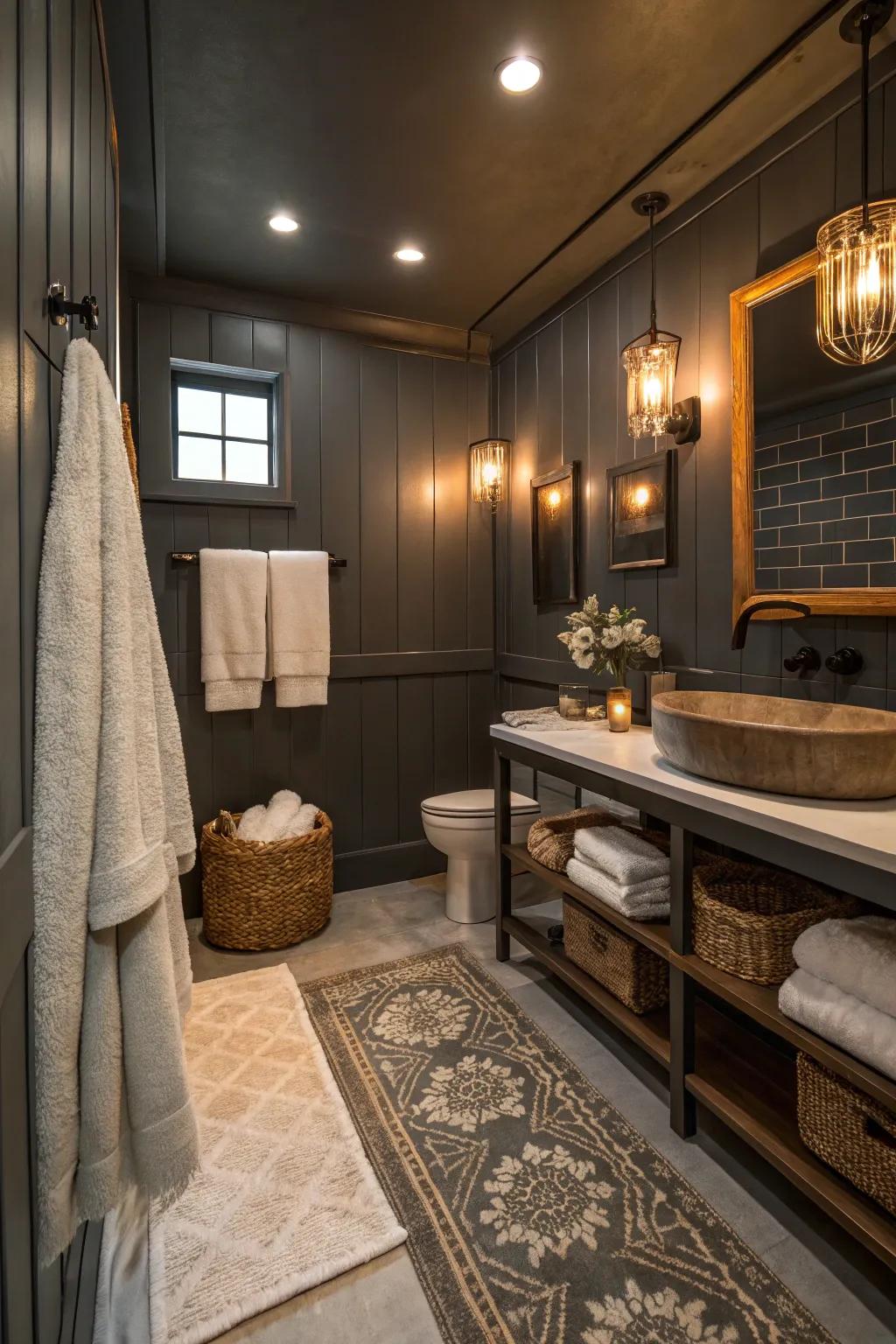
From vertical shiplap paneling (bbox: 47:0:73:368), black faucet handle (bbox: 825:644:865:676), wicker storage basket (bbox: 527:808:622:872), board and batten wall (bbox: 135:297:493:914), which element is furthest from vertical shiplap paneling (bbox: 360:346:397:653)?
vertical shiplap paneling (bbox: 47:0:73:368)

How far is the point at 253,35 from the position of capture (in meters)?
1.54

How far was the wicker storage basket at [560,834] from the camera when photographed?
207 cm

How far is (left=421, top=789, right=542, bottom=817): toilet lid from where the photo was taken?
2613 millimetres

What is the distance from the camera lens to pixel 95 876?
0.82 m

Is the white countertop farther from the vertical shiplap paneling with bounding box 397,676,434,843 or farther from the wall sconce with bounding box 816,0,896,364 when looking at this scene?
the vertical shiplap paneling with bounding box 397,676,434,843

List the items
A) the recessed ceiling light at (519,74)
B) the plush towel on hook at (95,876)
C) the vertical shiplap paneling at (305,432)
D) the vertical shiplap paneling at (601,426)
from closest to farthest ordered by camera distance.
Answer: the plush towel on hook at (95,876), the recessed ceiling light at (519,74), the vertical shiplap paneling at (601,426), the vertical shiplap paneling at (305,432)

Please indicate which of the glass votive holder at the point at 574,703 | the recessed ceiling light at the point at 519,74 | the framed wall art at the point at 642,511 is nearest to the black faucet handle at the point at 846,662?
the framed wall art at the point at 642,511

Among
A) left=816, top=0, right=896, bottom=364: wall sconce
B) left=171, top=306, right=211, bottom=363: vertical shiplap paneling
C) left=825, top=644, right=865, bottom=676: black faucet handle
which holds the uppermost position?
left=171, top=306, right=211, bottom=363: vertical shiplap paneling

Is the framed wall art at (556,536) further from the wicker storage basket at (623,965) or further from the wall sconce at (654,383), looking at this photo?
the wicker storage basket at (623,965)

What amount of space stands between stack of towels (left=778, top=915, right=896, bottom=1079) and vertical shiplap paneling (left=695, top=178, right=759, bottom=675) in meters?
0.89

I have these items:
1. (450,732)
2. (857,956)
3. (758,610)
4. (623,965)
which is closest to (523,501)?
(450,732)

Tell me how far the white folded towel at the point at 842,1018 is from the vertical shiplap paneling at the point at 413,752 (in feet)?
6.73

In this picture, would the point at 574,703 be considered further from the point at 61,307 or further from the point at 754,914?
the point at 61,307

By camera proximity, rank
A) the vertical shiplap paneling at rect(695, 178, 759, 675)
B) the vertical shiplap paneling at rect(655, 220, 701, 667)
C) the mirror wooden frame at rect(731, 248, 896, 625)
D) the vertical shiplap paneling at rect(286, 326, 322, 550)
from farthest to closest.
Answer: the vertical shiplap paneling at rect(286, 326, 322, 550) → the vertical shiplap paneling at rect(655, 220, 701, 667) → the vertical shiplap paneling at rect(695, 178, 759, 675) → the mirror wooden frame at rect(731, 248, 896, 625)
